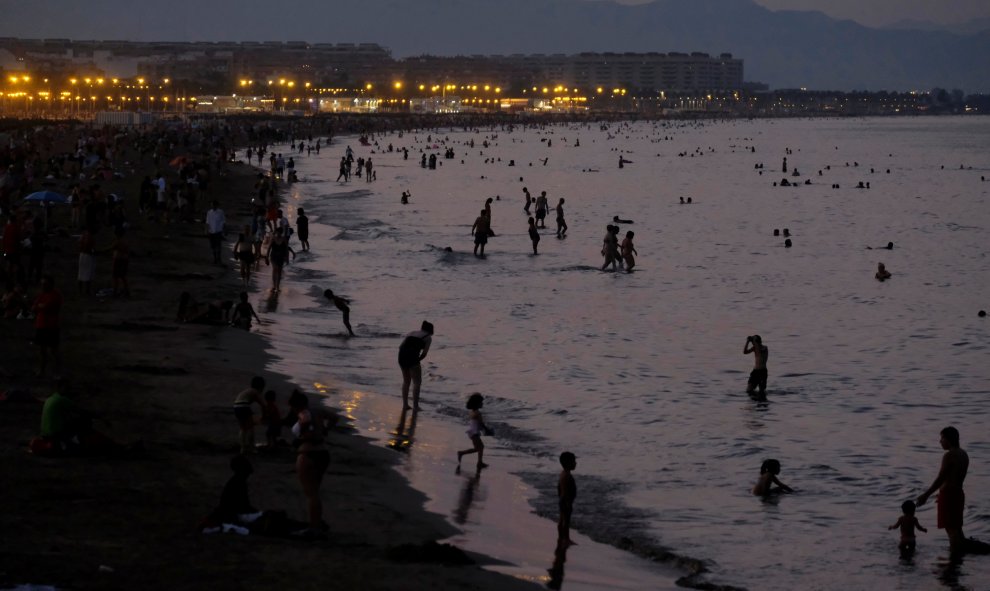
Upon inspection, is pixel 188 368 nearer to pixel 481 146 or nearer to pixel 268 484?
pixel 268 484

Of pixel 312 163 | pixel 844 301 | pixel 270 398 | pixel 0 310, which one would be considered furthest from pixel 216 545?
pixel 312 163

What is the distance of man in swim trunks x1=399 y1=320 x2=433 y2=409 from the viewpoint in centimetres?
1632

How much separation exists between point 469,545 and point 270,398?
121 inches

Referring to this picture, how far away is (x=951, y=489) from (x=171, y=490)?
698 centimetres

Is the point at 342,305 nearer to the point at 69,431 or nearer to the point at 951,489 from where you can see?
the point at 69,431

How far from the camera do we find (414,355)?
16516 millimetres

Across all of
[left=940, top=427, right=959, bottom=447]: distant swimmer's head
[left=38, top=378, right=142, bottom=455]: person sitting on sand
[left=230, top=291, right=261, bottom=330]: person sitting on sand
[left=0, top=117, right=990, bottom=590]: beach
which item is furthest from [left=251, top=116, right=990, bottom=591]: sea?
[left=38, top=378, right=142, bottom=455]: person sitting on sand

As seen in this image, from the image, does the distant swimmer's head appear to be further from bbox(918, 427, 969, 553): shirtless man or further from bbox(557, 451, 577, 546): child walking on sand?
bbox(557, 451, 577, 546): child walking on sand

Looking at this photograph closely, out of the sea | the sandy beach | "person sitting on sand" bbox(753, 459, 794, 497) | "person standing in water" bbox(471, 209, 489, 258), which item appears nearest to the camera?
the sandy beach

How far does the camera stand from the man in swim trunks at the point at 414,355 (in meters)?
16.3

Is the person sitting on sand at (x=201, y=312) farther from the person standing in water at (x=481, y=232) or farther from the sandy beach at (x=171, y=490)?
the person standing in water at (x=481, y=232)

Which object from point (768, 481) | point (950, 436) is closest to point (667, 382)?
point (768, 481)

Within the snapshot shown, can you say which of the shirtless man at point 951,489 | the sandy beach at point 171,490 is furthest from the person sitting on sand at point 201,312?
the shirtless man at point 951,489

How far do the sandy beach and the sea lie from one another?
0.61 m
